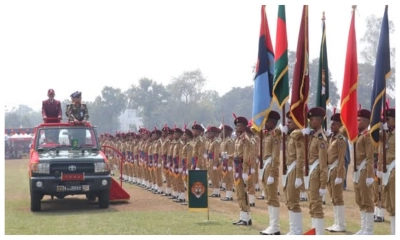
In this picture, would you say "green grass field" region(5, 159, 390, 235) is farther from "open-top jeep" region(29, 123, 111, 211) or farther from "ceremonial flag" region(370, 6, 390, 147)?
"ceremonial flag" region(370, 6, 390, 147)

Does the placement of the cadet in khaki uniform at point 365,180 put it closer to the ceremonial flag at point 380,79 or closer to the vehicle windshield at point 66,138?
the ceremonial flag at point 380,79

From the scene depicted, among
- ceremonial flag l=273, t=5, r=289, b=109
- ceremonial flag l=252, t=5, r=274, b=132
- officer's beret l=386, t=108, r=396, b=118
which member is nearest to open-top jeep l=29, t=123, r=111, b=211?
ceremonial flag l=252, t=5, r=274, b=132

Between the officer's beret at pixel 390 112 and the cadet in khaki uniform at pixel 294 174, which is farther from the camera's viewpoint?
the officer's beret at pixel 390 112

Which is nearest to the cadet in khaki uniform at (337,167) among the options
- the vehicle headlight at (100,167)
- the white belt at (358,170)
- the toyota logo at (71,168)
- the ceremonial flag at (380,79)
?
the white belt at (358,170)

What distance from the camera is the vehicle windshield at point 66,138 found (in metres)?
15.4

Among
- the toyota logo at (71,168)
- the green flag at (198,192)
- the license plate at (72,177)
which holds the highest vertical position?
the toyota logo at (71,168)

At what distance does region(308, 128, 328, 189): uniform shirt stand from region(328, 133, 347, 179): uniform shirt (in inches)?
24.8

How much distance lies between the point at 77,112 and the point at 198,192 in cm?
495

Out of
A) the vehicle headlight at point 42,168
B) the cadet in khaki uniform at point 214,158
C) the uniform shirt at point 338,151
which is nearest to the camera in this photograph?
the uniform shirt at point 338,151

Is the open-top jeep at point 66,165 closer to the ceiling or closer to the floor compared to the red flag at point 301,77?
closer to the floor

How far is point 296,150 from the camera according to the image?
10.1 metres

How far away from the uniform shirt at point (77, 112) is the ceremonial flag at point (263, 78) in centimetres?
622

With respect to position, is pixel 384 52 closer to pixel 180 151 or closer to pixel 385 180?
pixel 385 180
